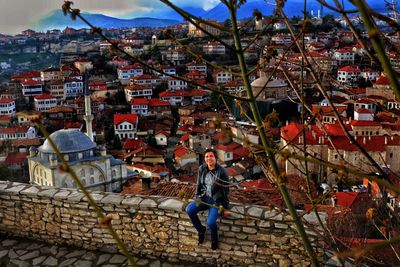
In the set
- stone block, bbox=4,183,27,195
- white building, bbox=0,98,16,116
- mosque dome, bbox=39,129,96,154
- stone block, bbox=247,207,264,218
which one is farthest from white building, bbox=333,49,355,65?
stone block, bbox=4,183,27,195

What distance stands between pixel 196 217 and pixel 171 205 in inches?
11.0

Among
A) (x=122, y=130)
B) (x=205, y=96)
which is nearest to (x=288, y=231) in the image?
(x=122, y=130)

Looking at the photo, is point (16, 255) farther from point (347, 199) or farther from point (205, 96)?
point (205, 96)

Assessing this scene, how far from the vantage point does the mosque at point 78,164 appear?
1218 centimetres

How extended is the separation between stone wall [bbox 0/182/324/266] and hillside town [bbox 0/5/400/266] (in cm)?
38

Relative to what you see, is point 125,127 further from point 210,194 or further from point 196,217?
point 196,217

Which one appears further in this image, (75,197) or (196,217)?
(75,197)

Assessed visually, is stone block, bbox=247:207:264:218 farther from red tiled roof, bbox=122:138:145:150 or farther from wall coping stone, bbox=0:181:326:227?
red tiled roof, bbox=122:138:145:150

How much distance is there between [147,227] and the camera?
3646mm

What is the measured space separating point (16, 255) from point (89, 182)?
922 centimetres

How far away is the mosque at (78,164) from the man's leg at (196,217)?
8989mm

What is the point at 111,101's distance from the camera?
4006 centimetres

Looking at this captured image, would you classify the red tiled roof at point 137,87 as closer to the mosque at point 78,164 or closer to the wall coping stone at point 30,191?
the mosque at point 78,164

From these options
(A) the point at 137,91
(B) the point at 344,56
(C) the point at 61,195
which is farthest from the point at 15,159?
(B) the point at 344,56
